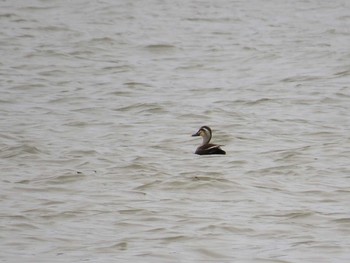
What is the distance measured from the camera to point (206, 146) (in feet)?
45.9

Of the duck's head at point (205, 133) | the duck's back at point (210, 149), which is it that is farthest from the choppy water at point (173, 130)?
the duck's head at point (205, 133)

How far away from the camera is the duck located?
13898 mm

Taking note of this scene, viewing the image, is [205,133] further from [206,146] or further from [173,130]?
[173,130]

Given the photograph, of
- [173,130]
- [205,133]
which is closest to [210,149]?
[205,133]

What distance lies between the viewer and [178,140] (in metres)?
15.0

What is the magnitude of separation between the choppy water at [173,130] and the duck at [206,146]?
10 cm

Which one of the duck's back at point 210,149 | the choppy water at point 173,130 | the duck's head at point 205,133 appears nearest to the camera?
the choppy water at point 173,130

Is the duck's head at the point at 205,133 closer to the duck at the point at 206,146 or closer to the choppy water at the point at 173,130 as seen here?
the duck at the point at 206,146

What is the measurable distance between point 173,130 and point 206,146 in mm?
1752

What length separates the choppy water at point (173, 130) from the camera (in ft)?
32.1

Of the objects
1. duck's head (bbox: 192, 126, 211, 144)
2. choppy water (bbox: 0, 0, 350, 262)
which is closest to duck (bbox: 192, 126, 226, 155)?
duck's head (bbox: 192, 126, 211, 144)

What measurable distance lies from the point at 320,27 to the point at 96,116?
833 cm

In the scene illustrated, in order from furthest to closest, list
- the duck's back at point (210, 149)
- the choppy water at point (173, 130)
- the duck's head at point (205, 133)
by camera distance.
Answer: the duck's head at point (205, 133)
the duck's back at point (210, 149)
the choppy water at point (173, 130)

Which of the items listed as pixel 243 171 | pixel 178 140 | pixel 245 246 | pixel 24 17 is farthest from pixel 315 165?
pixel 24 17
